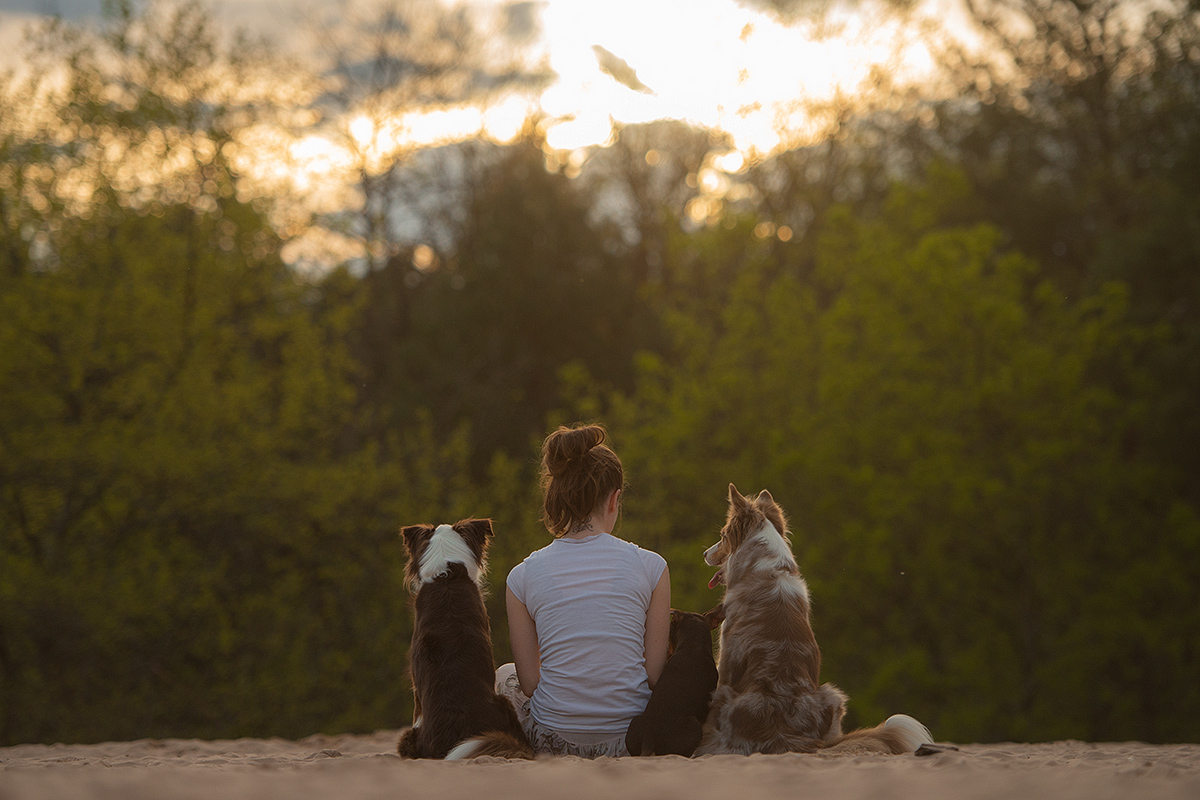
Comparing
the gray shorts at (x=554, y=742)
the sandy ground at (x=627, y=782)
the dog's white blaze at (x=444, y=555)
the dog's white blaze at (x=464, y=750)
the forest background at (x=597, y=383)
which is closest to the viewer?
the sandy ground at (x=627, y=782)

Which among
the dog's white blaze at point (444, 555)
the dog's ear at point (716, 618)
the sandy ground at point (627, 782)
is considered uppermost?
the dog's white blaze at point (444, 555)

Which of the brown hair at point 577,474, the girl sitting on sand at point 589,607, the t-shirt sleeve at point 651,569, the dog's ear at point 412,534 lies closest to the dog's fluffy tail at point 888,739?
the girl sitting on sand at point 589,607

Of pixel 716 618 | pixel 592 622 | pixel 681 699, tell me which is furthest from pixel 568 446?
pixel 681 699

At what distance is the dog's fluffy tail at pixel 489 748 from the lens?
4367mm

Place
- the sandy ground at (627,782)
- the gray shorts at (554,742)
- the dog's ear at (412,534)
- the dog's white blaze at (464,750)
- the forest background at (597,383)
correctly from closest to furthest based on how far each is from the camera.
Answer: the sandy ground at (627,782), the dog's white blaze at (464,750), the gray shorts at (554,742), the dog's ear at (412,534), the forest background at (597,383)

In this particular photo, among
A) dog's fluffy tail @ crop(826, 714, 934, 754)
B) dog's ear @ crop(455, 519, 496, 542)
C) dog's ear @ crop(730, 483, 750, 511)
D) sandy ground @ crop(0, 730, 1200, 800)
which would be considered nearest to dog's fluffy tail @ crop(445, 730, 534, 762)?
sandy ground @ crop(0, 730, 1200, 800)

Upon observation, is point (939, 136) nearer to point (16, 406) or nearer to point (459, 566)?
point (16, 406)

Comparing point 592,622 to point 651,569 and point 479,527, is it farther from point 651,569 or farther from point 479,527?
point 479,527

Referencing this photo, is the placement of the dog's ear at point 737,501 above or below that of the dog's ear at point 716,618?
above

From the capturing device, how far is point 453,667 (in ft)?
15.4

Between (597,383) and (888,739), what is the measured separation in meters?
20.9

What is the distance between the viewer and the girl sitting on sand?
4.75 m

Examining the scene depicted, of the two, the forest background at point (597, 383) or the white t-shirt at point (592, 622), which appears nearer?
the white t-shirt at point (592, 622)

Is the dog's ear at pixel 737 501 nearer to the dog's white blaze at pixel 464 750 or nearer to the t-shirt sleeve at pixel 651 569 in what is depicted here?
the t-shirt sleeve at pixel 651 569
